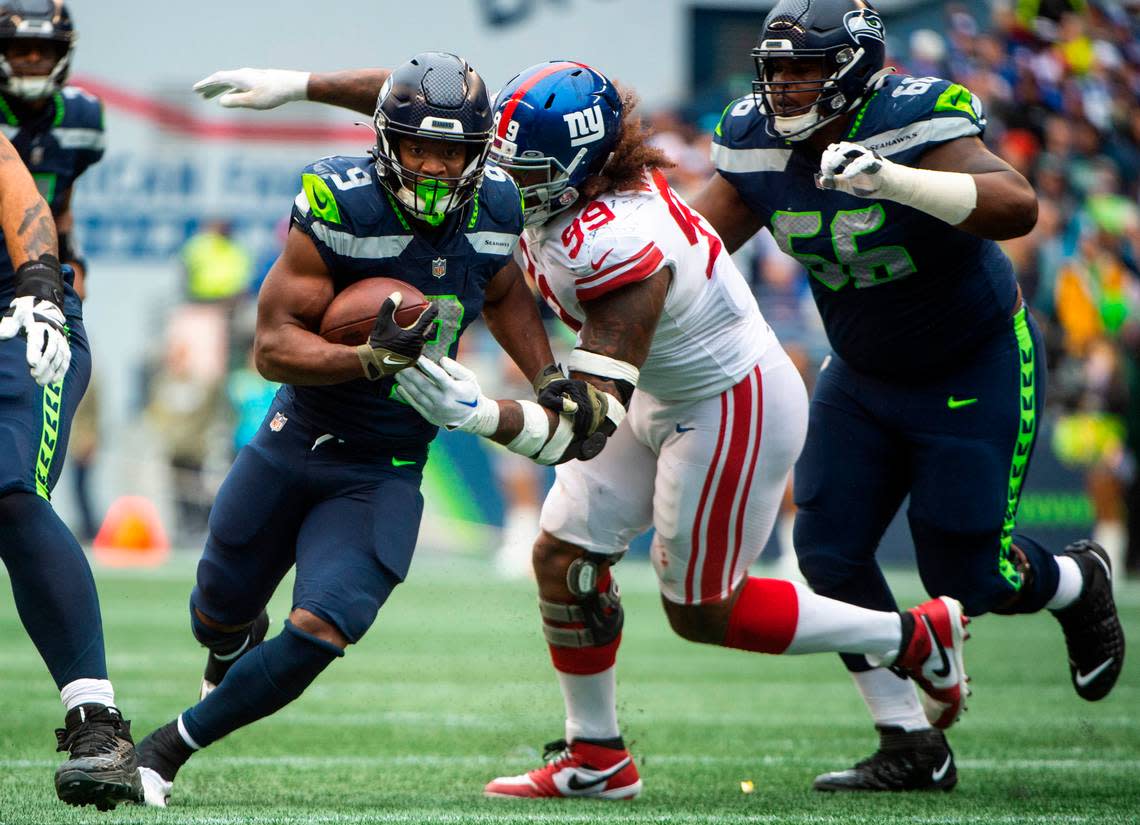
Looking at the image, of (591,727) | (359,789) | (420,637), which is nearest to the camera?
(359,789)

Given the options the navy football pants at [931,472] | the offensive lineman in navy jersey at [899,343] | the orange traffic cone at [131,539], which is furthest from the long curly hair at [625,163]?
the orange traffic cone at [131,539]

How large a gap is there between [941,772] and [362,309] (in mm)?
2088

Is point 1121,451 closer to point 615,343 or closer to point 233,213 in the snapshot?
point 615,343

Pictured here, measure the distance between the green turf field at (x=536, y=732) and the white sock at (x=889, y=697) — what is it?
0.24m

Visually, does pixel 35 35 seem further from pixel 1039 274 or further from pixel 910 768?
pixel 1039 274

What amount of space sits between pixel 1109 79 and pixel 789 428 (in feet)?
34.0

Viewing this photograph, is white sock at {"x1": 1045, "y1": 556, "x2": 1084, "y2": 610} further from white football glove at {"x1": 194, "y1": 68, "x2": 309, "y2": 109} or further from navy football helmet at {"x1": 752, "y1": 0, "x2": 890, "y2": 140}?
white football glove at {"x1": 194, "y1": 68, "x2": 309, "y2": 109}

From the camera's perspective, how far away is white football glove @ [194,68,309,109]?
4285 mm

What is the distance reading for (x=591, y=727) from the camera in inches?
169

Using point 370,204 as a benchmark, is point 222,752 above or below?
below

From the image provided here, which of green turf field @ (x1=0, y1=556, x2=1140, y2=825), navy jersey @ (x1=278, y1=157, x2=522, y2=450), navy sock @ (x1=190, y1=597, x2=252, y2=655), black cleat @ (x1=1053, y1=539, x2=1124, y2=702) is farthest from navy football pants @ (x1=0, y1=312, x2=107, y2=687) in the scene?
black cleat @ (x1=1053, y1=539, x2=1124, y2=702)

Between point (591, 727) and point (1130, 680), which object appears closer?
point (591, 727)

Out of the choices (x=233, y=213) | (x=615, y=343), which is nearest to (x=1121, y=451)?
(x=615, y=343)

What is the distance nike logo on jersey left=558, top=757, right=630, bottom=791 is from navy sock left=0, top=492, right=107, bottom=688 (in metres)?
1.31
